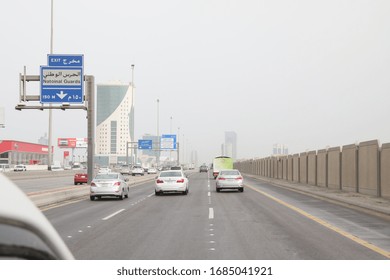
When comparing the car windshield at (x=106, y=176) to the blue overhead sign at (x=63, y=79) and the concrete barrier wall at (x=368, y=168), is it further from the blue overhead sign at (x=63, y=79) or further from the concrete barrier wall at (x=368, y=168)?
the concrete barrier wall at (x=368, y=168)

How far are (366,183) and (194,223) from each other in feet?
45.3

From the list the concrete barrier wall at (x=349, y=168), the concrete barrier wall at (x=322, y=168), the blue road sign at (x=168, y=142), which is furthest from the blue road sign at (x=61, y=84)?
the blue road sign at (x=168, y=142)

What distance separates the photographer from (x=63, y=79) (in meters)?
29.5

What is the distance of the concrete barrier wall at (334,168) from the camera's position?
29.9 meters

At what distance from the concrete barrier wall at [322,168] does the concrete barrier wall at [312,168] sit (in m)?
1.04

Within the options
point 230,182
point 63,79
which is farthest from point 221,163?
point 63,79

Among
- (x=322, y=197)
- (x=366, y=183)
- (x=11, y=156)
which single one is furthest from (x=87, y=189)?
(x=11, y=156)

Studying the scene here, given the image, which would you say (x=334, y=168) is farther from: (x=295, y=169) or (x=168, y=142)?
(x=168, y=142)

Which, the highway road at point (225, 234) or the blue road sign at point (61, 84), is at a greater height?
the blue road sign at point (61, 84)

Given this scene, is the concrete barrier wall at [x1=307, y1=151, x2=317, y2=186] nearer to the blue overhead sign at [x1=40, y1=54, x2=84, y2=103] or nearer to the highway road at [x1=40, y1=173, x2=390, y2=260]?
the blue overhead sign at [x1=40, y1=54, x2=84, y2=103]

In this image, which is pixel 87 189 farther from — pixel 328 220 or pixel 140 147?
pixel 140 147

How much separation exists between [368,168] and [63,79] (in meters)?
18.7

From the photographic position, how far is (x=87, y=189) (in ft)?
94.2

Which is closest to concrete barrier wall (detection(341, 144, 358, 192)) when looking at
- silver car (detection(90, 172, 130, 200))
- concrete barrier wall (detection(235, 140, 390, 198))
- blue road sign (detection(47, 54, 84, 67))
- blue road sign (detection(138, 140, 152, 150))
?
concrete barrier wall (detection(235, 140, 390, 198))
